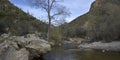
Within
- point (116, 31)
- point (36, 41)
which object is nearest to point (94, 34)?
point (116, 31)

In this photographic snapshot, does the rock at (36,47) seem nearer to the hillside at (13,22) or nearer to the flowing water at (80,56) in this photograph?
the flowing water at (80,56)

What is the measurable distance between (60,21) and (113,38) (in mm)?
23806

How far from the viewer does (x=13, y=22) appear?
40719 mm

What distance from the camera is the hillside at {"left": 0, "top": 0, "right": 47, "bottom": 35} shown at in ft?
110

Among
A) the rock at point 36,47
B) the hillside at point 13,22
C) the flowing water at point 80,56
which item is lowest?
the flowing water at point 80,56

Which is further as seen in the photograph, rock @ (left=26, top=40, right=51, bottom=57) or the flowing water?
the flowing water

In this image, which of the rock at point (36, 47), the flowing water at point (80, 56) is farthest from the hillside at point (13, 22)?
the rock at point (36, 47)

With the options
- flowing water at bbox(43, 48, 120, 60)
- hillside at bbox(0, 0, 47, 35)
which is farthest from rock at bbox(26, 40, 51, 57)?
hillside at bbox(0, 0, 47, 35)

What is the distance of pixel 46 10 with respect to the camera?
27.0m

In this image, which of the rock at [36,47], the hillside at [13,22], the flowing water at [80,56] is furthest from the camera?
the hillside at [13,22]

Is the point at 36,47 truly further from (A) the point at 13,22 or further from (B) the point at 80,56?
(A) the point at 13,22

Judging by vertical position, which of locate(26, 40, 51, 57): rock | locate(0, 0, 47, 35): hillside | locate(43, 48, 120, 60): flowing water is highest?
locate(0, 0, 47, 35): hillside

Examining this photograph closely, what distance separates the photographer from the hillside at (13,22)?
110ft

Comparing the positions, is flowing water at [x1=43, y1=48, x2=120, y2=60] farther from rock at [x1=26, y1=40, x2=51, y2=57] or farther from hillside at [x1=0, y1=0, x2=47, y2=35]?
hillside at [x1=0, y1=0, x2=47, y2=35]
